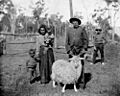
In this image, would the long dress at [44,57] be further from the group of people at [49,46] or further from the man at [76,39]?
the man at [76,39]

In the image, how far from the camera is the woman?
26.0ft

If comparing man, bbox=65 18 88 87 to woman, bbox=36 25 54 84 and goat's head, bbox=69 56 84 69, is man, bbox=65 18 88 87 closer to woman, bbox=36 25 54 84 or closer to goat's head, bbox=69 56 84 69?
goat's head, bbox=69 56 84 69

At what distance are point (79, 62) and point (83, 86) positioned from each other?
106 cm

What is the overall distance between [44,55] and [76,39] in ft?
4.88

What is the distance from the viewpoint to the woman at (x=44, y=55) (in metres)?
7.91

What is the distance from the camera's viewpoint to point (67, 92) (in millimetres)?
7086

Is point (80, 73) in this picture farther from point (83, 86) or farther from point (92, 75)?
point (92, 75)

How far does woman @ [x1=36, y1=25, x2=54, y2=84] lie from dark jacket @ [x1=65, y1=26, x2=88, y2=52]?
3.28ft

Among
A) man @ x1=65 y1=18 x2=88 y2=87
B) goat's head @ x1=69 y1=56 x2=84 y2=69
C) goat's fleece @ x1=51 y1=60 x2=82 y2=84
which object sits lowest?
goat's fleece @ x1=51 y1=60 x2=82 y2=84

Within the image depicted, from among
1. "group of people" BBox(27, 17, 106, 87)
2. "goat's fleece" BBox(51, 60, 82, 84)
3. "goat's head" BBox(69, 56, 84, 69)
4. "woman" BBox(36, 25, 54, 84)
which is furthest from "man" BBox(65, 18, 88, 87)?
"woman" BBox(36, 25, 54, 84)

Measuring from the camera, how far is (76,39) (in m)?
7.20

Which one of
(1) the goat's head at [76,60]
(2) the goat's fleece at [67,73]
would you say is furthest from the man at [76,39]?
(2) the goat's fleece at [67,73]

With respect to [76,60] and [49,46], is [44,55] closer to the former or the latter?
[49,46]

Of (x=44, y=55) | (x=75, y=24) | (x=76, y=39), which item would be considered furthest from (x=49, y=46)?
(x=75, y=24)
